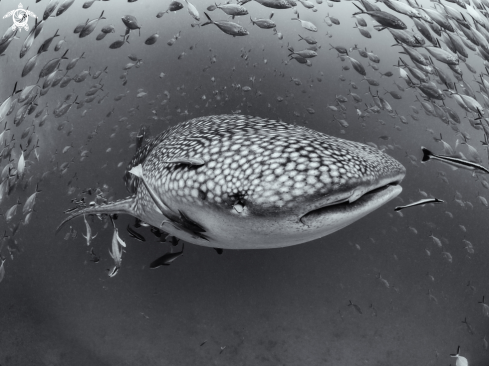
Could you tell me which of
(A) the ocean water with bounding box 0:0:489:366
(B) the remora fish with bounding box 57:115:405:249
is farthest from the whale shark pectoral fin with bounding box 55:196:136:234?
(A) the ocean water with bounding box 0:0:489:366

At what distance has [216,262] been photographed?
8.37 meters

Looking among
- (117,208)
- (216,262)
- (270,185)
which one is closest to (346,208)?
(270,185)

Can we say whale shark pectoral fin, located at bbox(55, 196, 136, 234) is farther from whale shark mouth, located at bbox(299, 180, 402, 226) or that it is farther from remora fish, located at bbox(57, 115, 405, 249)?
whale shark mouth, located at bbox(299, 180, 402, 226)

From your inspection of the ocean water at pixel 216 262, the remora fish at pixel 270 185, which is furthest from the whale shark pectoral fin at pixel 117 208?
the ocean water at pixel 216 262

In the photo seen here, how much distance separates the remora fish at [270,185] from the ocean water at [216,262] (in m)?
6.16

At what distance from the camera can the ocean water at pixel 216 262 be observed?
8.02 meters

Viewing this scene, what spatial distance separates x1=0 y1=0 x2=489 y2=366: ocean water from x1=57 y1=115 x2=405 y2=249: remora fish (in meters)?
6.16

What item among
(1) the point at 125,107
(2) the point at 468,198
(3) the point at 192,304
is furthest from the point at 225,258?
(2) the point at 468,198

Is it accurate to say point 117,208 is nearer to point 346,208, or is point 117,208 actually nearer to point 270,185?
point 270,185

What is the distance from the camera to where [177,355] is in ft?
25.7

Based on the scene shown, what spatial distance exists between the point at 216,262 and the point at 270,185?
701cm

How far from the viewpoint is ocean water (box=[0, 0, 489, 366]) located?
802 cm

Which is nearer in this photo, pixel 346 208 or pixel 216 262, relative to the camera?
pixel 346 208

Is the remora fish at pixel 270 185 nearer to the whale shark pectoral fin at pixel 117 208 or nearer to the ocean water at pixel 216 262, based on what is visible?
the whale shark pectoral fin at pixel 117 208
